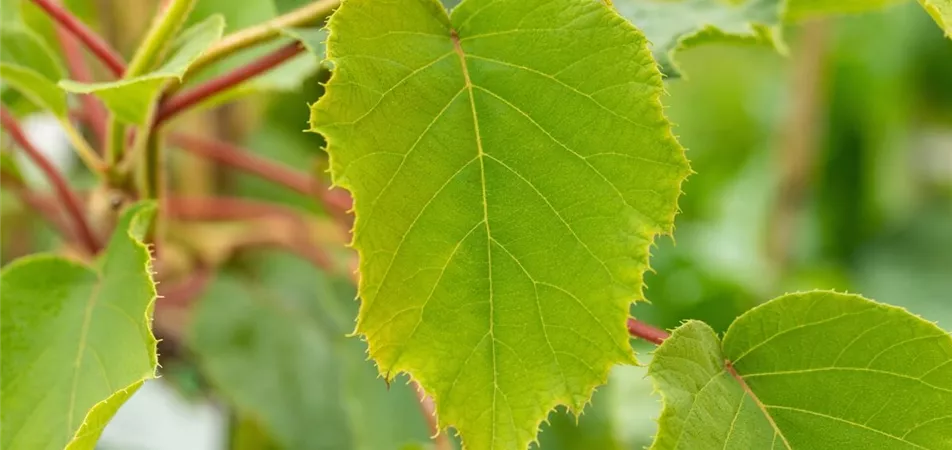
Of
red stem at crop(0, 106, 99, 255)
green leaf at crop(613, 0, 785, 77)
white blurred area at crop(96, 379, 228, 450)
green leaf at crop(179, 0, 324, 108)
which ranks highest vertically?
green leaf at crop(613, 0, 785, 77)

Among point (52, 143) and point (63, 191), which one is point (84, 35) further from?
point (52, 143)

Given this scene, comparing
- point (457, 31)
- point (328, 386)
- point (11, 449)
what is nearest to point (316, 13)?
point (457, 31)

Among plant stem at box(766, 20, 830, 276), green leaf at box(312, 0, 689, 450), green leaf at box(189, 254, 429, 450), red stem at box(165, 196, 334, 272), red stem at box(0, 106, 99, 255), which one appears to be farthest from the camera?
plant stem at box(766, 20, 830, 276)

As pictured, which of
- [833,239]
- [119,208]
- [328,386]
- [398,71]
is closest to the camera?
[398,71]

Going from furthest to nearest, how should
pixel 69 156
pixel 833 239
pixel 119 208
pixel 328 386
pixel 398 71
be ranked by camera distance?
pixel 833 239 < pixel 69 156 < pixel 328 386 < pixel 119 208 < pixel 398 71

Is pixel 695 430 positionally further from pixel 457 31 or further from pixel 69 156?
pixel 69 156

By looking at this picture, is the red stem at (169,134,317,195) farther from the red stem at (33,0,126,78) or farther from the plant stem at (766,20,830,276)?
the plant stem at (766,20,830,276)

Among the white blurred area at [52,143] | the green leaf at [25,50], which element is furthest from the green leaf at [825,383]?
the white blurred area at [52,143]

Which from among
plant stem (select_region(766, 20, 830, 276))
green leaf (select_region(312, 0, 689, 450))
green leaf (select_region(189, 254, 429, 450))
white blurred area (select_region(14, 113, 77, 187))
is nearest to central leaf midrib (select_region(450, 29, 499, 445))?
green leaf (select_region(312, 0, 689, 450))
